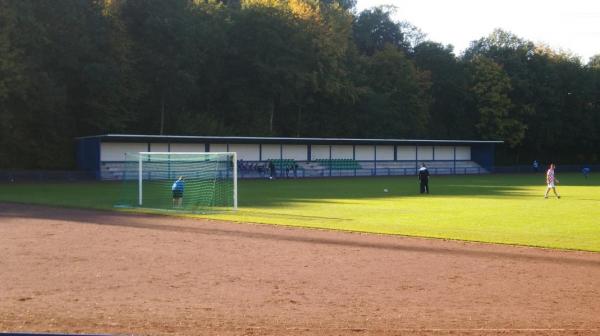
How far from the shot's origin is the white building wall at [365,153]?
234ft

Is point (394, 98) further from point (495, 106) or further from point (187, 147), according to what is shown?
point (187, 147)

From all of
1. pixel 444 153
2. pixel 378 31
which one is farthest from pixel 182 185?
pixel 378 31

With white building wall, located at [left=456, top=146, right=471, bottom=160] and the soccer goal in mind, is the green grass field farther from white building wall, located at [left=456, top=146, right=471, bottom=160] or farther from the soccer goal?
white building wall, located at [left=456, top=146, right=471, bottom=160]

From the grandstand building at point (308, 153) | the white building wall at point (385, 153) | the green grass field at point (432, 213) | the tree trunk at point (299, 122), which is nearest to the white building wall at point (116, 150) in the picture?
the grandstand building at point (308, 153)

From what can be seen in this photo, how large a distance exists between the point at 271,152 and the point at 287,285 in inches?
2135

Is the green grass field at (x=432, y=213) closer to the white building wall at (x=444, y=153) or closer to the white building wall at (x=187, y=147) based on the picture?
the white building wall at (x=187, y=147)

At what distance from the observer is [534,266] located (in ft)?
45.8

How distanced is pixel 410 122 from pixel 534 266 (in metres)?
71.3

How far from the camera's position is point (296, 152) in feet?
222

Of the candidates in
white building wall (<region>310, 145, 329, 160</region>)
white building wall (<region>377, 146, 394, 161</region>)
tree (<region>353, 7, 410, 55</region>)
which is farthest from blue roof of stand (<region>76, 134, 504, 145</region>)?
tree (<region>353, 7, 410, 55</region>)

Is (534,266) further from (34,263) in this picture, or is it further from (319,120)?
(319,120)

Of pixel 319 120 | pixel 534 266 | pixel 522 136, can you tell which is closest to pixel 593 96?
pixel 522 136

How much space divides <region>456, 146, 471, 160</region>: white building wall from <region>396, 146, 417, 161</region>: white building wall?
6.32 metres

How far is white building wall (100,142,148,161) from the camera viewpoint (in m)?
56.0
